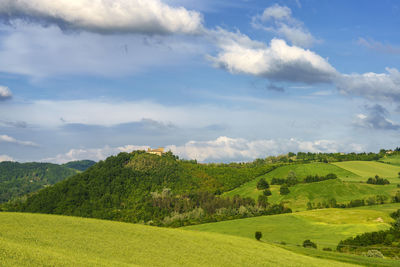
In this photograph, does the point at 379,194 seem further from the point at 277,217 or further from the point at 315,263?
the point at 315,263

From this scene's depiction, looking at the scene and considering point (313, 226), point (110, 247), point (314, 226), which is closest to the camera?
point (110, 247)

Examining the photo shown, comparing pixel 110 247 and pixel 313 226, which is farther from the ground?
pixel 110 247

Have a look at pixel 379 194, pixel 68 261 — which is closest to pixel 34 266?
pixel 68 261

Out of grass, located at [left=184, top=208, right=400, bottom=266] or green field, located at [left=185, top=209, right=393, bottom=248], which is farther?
green field, located at [left=185, top=209, right=393, bottom=248]

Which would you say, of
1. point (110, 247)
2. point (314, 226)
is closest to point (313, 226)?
point (314, 226)

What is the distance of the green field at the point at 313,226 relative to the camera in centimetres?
12103

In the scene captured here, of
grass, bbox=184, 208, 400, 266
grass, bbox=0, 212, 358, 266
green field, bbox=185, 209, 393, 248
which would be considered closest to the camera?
grass, bbox=0, 212, 358, 266

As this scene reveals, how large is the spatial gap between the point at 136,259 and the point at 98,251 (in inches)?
153

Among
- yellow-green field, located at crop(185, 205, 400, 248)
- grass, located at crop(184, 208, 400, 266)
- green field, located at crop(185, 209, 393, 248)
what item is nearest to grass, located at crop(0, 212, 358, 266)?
grass, located at crop(184, 208, 400, 266)

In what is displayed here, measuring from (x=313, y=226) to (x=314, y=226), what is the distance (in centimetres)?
39

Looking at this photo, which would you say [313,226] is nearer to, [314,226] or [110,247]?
[314,226]

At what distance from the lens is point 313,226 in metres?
141

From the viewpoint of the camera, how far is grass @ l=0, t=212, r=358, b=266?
3033cm

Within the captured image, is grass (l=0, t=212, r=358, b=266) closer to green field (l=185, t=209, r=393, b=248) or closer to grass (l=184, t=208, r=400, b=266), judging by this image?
grass (l=184, t=208, r=400, b=266)
